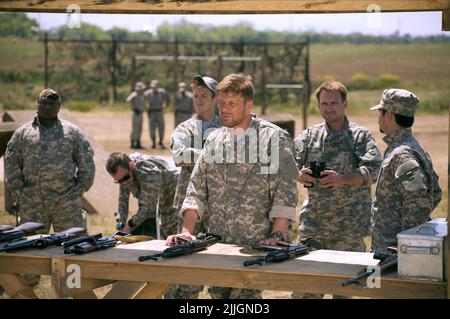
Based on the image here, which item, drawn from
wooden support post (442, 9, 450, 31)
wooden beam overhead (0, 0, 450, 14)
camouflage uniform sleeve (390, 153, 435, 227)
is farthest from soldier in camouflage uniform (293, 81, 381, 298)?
wooden support post (442, 9, 450, 31)

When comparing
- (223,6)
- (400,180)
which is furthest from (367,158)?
(223,6)

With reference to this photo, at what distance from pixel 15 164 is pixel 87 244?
259 centimetres

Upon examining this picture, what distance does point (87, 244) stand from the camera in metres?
6.25

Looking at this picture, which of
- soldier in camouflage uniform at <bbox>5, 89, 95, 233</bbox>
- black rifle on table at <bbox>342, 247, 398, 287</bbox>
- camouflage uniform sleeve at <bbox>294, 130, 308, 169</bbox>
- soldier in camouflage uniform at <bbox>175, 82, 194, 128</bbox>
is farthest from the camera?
soldier in camouflage uniform at <bbox>175, 82, 194, 128</bbox>

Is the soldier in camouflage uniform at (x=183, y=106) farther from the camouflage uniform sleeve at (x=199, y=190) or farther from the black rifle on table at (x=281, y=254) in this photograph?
the black rifle on table at (x=281, y=254)

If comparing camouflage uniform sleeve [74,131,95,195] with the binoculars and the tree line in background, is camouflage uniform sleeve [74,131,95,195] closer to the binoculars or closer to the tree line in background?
the binoculars

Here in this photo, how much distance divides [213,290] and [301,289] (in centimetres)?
126

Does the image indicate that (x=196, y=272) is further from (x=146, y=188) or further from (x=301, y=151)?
(x=146, y=188)

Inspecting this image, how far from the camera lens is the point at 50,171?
8.61m

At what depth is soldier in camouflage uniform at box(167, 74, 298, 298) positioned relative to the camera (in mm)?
6242

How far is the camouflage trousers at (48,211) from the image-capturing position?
28.4 feet

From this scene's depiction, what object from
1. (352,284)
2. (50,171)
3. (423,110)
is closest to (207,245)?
(352,284)

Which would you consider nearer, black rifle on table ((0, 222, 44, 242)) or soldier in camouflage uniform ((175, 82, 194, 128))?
black rifle on table ((0, 222, 44, 242))

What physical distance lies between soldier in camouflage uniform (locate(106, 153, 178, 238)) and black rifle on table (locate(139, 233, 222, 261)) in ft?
5.29
